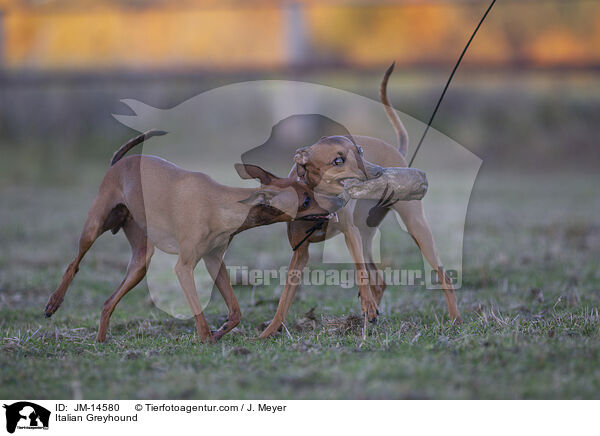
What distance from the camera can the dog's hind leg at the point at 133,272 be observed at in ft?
17.4

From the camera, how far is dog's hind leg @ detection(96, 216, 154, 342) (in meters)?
5.30

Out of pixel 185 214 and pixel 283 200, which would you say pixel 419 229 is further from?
pixel 185 214

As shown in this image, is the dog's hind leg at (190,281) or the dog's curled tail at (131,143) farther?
the dog's curled tail at (131,143)

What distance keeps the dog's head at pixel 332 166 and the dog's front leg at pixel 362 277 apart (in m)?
0.39

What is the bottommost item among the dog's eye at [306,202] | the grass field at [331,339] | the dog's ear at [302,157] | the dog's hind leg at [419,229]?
the grass field at [331,339]

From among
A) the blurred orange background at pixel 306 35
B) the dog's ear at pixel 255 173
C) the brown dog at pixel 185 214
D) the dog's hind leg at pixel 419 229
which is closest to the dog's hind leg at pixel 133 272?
the brown dog at pixel 185 214

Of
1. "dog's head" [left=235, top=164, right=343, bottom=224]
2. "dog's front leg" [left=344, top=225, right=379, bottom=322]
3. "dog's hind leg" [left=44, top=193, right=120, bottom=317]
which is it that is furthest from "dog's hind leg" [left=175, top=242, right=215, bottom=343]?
"dog's front leg" [left=344, top=225, right=379, bottom=322]

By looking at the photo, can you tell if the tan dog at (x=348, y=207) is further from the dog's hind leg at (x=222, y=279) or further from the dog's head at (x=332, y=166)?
the dog's hind leg at (x=222, y=279)

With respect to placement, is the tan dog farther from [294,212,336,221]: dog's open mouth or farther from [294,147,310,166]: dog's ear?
[294,212,336,221]: dog's open mouth

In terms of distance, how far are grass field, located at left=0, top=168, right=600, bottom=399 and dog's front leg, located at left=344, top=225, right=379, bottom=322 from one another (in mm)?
155
